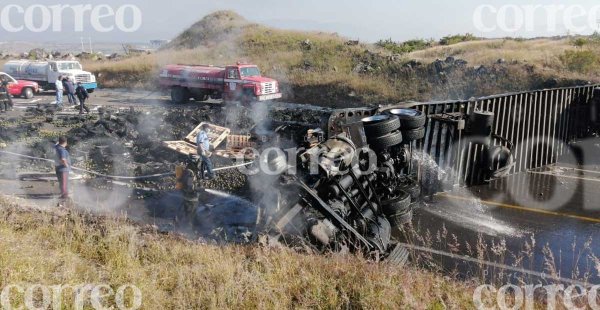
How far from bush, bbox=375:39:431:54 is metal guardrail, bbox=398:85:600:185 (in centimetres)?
2338

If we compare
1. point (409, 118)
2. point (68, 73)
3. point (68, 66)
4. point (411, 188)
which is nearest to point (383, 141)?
point (409, 118)

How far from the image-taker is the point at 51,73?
27.9 m

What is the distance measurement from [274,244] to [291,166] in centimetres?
113

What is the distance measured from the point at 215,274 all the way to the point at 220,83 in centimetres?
1921

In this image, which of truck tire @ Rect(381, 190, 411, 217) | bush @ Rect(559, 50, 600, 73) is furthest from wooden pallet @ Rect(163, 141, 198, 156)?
bush @ Rect(559, 50, 600, 73)

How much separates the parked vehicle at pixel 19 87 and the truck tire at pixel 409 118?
2465 cm

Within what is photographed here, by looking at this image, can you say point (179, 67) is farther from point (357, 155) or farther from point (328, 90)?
point (357, 155)

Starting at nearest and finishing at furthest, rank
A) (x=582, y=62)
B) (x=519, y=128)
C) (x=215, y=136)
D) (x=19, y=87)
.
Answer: (x=519, y=128), (x=215, y=136), (x=582, y=62), (x=19, y=87)

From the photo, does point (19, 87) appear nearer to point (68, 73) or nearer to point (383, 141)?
point (68, 73)

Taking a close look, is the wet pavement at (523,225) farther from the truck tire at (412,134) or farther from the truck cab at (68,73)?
the truck cab at (68,73)

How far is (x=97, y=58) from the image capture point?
47.8 metres

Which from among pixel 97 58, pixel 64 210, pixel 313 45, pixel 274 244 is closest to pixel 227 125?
pixel 64 210

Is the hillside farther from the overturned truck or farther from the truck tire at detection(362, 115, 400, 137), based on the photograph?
the truck tire at detection(362, 115, 400, 137)

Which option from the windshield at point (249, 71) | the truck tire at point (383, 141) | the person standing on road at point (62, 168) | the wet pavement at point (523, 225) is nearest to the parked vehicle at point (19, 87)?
the windshield at point (249, 71)
